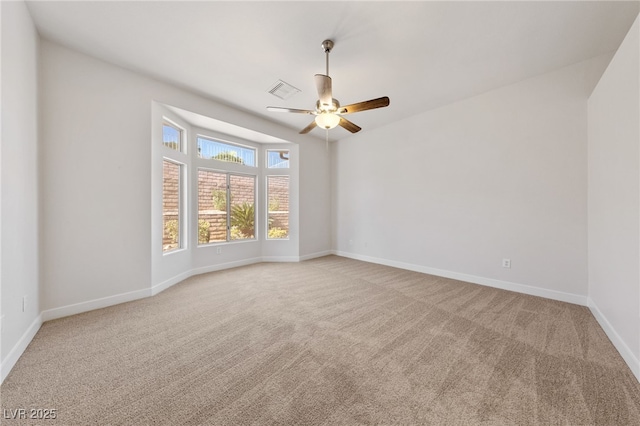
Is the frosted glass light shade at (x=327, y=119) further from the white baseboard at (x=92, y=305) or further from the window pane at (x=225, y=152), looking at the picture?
the white baseboard at (x=92, y=305)

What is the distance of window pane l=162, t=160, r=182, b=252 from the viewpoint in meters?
3.88

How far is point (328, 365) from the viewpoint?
1839 mm

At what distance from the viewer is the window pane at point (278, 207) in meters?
5.63

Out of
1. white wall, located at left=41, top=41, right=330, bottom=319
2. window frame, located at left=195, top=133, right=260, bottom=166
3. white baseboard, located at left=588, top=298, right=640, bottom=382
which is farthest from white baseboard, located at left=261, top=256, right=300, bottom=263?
white baseboard, located at left=588, top=298, right=640, bottom=382

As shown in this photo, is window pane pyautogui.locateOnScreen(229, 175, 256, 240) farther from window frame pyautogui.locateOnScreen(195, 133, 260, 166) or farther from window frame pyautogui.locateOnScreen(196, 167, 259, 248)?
window frame pyautogui.locateOnScreen(195, 133, 260, 166)

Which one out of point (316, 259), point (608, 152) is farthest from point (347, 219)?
point (608, 152)

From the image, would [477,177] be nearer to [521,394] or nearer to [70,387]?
[521,394]

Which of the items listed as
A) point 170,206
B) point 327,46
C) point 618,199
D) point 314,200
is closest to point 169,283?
point 170,206

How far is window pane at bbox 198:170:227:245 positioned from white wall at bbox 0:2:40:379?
7.43ft

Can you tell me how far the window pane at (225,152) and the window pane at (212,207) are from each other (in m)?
0.34

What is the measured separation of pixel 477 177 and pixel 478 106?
3.76 feet

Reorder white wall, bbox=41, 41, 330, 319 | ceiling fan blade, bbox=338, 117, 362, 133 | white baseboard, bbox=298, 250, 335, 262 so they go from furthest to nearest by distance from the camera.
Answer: white baseboard, bbox=298, 250, 335, 262, ceiling fan blade, bbox=338, 117, 362, 133, white wall, bbox=41, 41, 330, 319

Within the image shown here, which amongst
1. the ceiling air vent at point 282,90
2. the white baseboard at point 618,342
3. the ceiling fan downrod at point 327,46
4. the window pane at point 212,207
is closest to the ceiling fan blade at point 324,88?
the ceiling fan downrod at point 327,46

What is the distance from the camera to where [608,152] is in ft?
7.79
